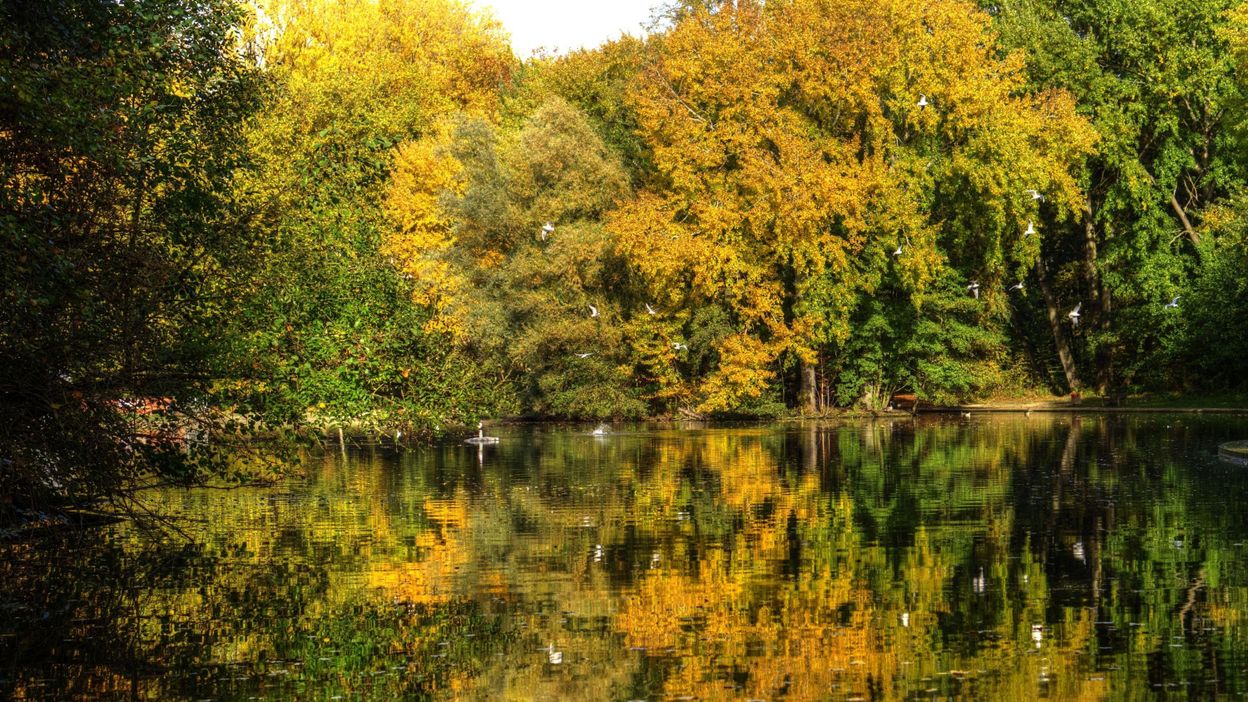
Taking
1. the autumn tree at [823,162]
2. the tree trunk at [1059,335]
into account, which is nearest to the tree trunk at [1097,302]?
the tree trunk at [1059,335]

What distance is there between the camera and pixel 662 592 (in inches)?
738

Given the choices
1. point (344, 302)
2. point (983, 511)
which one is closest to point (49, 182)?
point (344, 302)

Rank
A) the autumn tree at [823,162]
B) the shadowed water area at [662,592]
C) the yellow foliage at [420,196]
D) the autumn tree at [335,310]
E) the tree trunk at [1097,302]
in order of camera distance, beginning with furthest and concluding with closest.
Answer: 1. the yellow foliage at [420,196]
2. the tree trunk at [1097,302]
3. the autumn tree at [823,162]
4. the autumn tree at [335,310]
5. the shadowed water area at [662,592]

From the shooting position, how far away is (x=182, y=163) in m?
25.5

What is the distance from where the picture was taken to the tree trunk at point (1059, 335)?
74.6 m

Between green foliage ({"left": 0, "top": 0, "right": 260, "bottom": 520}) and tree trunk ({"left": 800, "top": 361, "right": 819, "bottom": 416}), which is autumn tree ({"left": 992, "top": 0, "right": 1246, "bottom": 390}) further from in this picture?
green foliage ({"left": 0, "top": 0, "right": 260, "bottom": 520})

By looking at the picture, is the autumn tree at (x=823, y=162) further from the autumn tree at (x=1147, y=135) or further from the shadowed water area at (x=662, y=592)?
the shadowed water area at (x=662, y=592)

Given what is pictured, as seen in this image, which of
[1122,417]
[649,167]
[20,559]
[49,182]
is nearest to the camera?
[49,182]

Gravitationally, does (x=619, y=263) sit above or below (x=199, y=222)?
above

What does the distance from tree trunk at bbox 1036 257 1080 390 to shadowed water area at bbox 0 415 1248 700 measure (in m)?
39.3

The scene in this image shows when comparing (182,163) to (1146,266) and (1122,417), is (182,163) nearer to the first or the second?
(1122,417)

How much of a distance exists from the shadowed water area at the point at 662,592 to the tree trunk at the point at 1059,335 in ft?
129

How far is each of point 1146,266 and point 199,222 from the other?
171 ft

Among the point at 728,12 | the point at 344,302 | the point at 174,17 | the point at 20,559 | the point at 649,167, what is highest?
the point at 728,12
